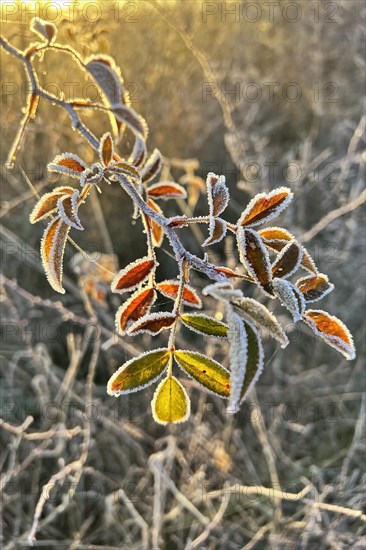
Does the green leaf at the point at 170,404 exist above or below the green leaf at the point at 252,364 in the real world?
below

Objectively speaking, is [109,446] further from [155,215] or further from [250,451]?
[155,215]

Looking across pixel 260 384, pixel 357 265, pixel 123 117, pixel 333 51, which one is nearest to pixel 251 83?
pixel 333 51

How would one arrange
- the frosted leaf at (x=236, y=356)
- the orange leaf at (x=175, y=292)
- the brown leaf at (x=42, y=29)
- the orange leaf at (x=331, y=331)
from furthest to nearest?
the brown leaf at (x=42, y=29)
the orange leaf at (x=175, y=292)
the orange leaf at (x=331, y=331)
the frosted leaf at (x=236, y=356)

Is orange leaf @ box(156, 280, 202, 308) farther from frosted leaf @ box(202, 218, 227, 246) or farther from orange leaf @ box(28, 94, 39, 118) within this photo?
orange leaf @ box(28, 94, 39, 118)

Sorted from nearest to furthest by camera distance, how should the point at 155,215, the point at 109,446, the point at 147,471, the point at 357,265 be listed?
the point at 155,215 < the point at 147,471 < the point at 109,446 < the point at 357,265

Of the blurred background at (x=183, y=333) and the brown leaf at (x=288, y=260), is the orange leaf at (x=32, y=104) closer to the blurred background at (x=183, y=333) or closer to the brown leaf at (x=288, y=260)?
the blurred background at (x=183, y=333)

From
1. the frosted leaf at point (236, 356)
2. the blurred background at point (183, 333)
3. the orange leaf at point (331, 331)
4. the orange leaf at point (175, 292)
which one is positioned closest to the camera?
the frosted leaf at point (236, 356)

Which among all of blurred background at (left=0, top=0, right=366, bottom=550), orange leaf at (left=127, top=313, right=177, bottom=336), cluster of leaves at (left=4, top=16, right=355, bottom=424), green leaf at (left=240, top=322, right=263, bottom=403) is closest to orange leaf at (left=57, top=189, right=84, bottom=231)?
cluster of leaves at (left=4, top=16, right=355, bottom=424)

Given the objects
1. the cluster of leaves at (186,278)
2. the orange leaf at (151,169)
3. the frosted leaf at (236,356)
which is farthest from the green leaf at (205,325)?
the orange leaf at (151,169)
